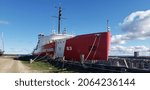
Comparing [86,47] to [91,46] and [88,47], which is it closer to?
[88,47]

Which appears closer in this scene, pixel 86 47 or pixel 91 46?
pixel 91 46

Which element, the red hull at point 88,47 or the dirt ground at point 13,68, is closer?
the dirt ground at point 13,68

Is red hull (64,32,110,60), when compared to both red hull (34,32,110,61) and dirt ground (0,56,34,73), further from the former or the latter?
dirt ground (0,56,34,73)

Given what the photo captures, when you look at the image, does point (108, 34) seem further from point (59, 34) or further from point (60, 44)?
point (59, 34)

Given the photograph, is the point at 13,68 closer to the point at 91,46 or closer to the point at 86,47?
the point at 86,47

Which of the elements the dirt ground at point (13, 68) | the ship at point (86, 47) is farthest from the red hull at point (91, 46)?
the dirt ground at point (13, 68)

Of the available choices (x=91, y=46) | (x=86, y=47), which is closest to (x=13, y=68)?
(x=86, y=47)

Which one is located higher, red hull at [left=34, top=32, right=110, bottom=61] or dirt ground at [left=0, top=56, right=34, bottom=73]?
red hull at [left=34, top=32, right=110, bottom=61]

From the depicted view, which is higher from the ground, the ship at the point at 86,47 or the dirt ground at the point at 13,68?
the ship at the point at 86,47

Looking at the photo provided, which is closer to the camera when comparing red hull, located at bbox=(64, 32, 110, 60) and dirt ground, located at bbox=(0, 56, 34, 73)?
dirt ground, located at bbox=(0, 56, 34, 73)

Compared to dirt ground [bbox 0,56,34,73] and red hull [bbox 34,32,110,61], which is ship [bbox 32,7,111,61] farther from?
dirt ground [bbox 0,56,34,73]

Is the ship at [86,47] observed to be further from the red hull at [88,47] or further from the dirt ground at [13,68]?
the dirt ground at [13,68]

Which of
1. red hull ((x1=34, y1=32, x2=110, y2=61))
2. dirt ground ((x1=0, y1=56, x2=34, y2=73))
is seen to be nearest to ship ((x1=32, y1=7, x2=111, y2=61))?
red hull ((x1=34, y1=32, x2=110, y2=61))

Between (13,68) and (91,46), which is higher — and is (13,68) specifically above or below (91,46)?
below
